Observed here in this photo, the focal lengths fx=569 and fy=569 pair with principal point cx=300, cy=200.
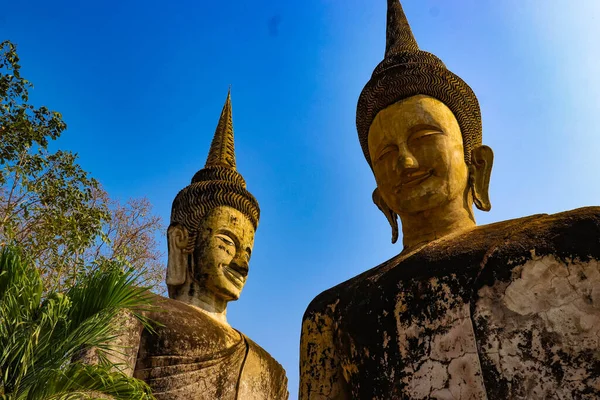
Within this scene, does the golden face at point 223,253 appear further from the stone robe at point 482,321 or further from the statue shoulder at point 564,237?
the statue shoulder at point 564,237

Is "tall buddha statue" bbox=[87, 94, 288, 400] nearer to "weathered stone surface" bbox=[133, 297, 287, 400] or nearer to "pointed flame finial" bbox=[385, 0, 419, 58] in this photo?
"weathered stone surface" bbox=[133, 297, 287, 400]

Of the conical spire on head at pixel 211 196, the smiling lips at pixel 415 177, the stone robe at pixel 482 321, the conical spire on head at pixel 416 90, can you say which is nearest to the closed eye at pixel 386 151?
the smiling lips at pixel 415 177

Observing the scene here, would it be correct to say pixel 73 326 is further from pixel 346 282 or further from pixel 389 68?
pixel 389 68

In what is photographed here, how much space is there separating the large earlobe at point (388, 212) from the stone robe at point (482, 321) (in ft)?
2.96

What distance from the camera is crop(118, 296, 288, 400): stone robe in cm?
545

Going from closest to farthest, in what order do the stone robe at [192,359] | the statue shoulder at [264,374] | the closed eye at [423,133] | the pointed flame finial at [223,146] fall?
the closed eye at [423,133], the stone robe at [192,359], the statue shoulder at [264,374], the pointed flame finial at [223,146]

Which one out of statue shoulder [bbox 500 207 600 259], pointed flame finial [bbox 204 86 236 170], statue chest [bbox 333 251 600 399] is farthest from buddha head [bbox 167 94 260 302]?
statue shoulder [bbox 500 207 600 259]

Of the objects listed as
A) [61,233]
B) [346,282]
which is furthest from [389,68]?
[61,233]

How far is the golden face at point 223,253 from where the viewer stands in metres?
6.61

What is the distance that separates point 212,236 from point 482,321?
174 inches

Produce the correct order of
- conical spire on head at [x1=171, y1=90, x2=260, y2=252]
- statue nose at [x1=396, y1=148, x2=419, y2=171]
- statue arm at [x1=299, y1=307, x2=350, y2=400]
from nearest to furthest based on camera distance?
statue arm at [x1=299, y1=307, x2=350, y2=400] < statue nose at [x1=396, y1=148, x2=419, y2=171] < conical spire on head at [x1=171, y1=90, x2=260, y2=252]

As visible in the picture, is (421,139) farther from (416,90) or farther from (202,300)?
(202,300)

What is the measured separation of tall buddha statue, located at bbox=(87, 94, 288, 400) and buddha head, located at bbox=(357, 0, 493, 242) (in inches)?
100

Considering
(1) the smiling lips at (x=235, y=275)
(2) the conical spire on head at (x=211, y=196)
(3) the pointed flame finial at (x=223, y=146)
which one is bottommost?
(1) the smiling lips at (x=235, y=275)
